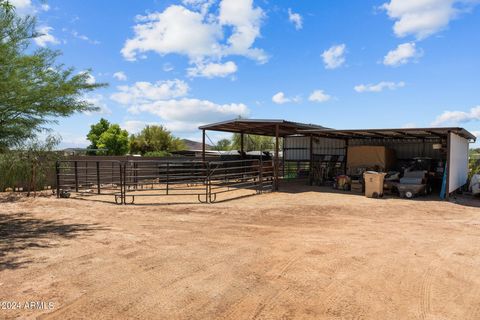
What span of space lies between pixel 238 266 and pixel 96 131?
126 ft

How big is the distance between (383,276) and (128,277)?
11.0 ft

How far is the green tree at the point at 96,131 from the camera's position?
39.3m

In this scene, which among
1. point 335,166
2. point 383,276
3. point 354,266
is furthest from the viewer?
point 335,166

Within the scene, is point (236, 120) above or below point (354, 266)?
above

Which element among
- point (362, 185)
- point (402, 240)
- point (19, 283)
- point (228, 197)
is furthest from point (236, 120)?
point (19, 283)

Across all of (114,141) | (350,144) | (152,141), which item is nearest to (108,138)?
(114,141)

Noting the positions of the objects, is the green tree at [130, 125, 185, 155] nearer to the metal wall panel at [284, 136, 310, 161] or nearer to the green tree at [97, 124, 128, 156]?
the green tree at [97, 124, 128, 156]

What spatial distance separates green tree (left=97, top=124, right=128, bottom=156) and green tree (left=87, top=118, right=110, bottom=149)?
1.86m

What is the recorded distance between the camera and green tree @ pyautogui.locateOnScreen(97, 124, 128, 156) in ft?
120

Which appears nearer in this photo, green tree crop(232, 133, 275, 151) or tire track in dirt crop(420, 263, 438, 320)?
tire track in dirt crop(420, 263, 438, 320)

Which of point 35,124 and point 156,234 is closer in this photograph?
point 156,234

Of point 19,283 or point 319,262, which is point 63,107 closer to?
point 19,283

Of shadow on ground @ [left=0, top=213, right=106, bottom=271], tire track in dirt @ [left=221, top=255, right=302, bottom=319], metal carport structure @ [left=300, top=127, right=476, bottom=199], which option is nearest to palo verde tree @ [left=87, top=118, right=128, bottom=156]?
metal carport structure @ [left=300, top=127, right=476, bottom=199]

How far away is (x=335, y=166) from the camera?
1991cm
